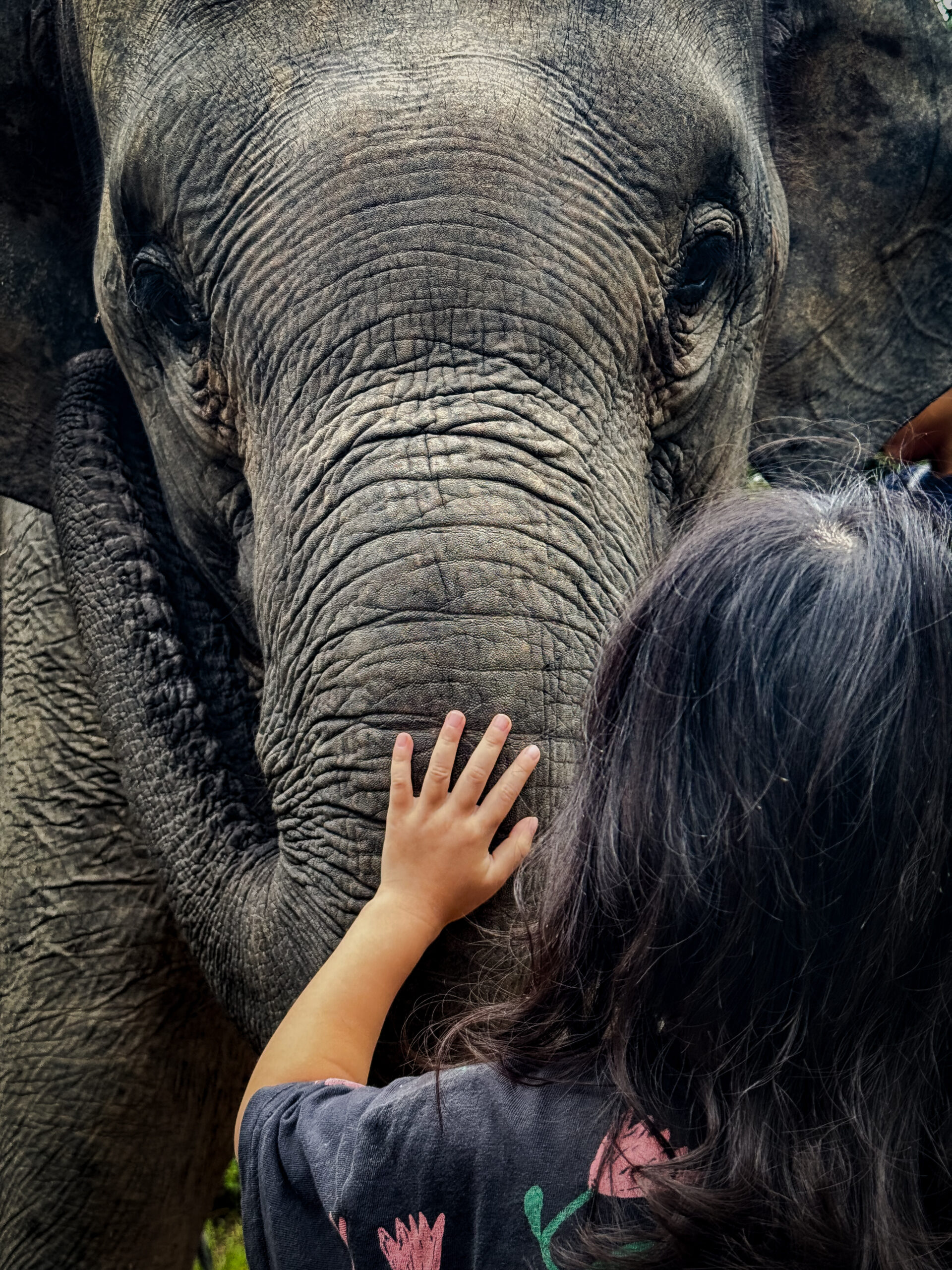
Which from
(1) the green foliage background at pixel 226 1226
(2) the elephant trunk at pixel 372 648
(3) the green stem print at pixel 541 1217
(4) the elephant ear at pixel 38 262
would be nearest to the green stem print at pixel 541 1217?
(3) the green stem print at pixel 541 1217

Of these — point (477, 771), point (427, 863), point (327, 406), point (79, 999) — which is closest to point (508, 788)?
point (477, 771)

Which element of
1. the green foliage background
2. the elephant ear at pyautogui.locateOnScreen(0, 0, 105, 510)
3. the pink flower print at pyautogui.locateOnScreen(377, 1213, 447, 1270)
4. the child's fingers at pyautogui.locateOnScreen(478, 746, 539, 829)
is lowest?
the green foliage background

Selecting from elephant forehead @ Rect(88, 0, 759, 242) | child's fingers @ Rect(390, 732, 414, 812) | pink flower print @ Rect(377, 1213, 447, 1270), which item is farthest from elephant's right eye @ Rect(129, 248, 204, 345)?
pink flower print @ Rect(377, 1213, 447, 1270)

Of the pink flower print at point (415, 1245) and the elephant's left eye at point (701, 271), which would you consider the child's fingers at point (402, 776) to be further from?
the elephant's left eye at point (701, 271)

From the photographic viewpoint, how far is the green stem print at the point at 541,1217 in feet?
4.70

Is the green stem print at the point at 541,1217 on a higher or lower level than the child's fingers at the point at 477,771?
lower

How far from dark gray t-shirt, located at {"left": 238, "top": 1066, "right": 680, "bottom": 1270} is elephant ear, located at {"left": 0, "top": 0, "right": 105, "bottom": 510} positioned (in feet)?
7.28

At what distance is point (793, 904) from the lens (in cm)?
142

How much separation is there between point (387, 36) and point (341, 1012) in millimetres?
1635

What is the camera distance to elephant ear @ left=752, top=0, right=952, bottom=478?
3312 mm

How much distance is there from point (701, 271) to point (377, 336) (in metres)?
0.75

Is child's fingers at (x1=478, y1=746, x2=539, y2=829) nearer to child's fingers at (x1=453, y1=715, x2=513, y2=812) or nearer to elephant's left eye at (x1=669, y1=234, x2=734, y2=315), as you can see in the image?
child's fingers at (x1=453, y1=715, x2=513, y2=812)

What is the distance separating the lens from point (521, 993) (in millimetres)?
1847

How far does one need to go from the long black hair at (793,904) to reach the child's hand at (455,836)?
0.50 metres
